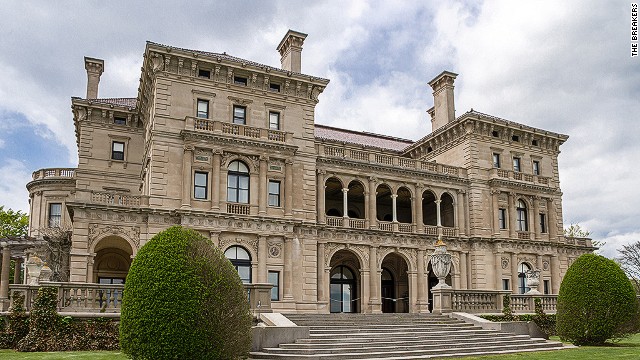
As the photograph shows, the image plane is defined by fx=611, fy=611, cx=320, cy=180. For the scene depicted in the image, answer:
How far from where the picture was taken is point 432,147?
46.3 metres

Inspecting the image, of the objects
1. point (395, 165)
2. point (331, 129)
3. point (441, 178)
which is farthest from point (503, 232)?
point (331, 129)

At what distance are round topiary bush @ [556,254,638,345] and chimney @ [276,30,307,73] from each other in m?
20.8

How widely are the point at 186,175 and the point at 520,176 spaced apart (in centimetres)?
2466

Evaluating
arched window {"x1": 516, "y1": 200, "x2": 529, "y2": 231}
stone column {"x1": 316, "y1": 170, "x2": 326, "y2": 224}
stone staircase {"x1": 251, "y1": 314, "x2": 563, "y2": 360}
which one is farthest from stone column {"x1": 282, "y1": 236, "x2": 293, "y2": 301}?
arched window {"x1": 516, "y1": 200, "x2": 529, "y2": 231}

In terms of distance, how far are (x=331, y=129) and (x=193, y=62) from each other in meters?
16.2

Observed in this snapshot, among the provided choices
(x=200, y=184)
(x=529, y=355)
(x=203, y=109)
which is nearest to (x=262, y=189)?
(x=200, y=184)

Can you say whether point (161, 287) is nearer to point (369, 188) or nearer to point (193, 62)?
point (193, 62)

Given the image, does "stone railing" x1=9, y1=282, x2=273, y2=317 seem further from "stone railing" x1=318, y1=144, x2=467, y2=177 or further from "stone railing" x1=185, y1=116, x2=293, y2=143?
"stone railing" x1=318, y1=144, x2=467, y2=177

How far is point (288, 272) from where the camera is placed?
33.1 m

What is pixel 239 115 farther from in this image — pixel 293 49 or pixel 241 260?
pixel 241 260

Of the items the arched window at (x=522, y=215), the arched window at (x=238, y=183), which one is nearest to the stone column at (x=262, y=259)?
the arched window at (x=238, y=183)

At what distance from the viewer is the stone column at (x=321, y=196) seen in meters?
35.9

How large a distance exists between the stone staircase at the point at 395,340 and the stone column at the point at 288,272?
819cm

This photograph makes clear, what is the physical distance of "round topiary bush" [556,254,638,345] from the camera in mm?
22625
